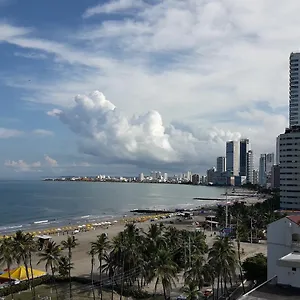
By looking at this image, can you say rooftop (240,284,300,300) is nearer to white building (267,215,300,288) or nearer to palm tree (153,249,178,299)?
white building (267,215,300,288)

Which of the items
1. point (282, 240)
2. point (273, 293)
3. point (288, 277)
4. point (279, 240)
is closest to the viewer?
point (273, 293)

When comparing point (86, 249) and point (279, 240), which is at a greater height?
point (279, 240)

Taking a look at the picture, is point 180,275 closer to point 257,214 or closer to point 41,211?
point 257,214

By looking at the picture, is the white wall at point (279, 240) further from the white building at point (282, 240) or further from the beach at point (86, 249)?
the beach at point (86, 249)

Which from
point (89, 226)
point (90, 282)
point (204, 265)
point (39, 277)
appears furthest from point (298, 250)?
point (89, 226)

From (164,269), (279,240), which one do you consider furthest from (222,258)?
(279,240)

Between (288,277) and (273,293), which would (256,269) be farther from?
(273,293)

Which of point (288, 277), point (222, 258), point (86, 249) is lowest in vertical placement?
point (86, 249)

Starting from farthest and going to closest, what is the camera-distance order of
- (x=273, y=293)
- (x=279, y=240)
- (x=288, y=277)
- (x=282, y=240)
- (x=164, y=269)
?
(x=279, y=240), (x=282, y=240), (x=164, y=269), (x=288, y=277), (x=273, y=293)
